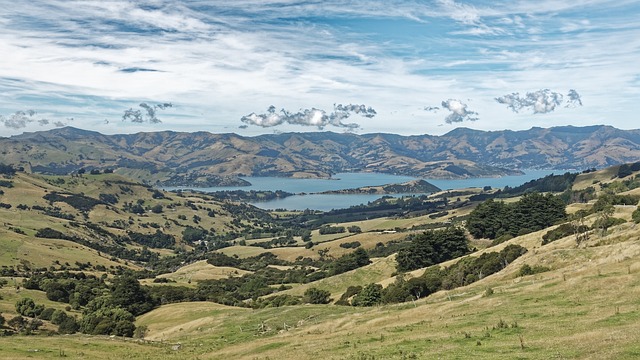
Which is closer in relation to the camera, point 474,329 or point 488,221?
point 474,329

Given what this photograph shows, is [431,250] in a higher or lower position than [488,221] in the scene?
lower

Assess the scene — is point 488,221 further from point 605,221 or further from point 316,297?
point 316,297

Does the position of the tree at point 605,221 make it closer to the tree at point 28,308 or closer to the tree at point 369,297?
the tree at point 369,297

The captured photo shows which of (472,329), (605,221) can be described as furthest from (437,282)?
(472,329)

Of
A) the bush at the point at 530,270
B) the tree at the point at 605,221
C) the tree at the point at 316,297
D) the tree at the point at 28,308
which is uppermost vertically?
the tree at the point at 605,221

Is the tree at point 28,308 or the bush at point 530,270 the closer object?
the bush at point 530,270

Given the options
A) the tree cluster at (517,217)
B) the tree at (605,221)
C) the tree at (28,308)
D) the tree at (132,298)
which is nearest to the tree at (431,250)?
the tree cluster at (517,217)

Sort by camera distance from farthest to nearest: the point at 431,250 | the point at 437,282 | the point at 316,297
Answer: the point at 431,250 < the point at 316,297 < the point at 437,282

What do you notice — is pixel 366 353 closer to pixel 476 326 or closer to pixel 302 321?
pixel 476 326

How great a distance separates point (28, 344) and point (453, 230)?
100 metres

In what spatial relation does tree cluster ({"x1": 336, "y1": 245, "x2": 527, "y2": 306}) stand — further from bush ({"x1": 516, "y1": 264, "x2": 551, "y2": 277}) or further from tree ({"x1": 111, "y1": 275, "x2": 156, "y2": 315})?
tree ({"x1": 111, "y1": 275, "x2": 156, "y2": 315})

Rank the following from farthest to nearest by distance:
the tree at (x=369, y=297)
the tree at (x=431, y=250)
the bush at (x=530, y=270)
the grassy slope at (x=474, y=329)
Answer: the tree at (x=431, y=250)
the tree at (x=369, y=297)
the bush at (x=530, y=270)
the grassy slope at (x=474, y=329)

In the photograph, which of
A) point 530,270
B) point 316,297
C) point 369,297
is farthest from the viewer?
point 316,297

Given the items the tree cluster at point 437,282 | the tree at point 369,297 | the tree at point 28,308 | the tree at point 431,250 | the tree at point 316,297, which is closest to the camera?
the tree cluster at point 437,282
